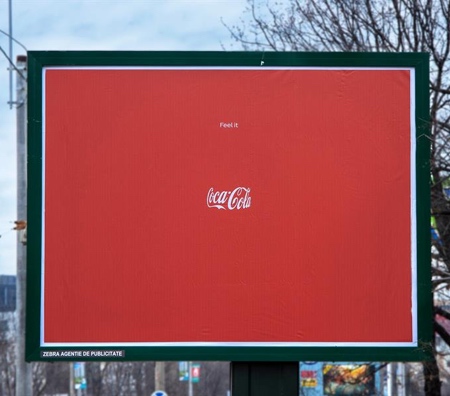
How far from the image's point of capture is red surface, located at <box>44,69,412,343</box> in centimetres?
1015

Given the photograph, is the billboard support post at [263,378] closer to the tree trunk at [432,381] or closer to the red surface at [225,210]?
the red surface at [225,210]

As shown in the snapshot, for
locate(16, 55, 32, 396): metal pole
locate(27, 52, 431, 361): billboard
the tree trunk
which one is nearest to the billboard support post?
locate(27, 52, 431, 361): billboard

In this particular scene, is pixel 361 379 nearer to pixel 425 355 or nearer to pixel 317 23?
pixel 317 23

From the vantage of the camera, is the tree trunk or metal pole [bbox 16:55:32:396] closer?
metal pole [bbox 16:55:32:396]

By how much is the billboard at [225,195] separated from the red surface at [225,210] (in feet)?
0.04

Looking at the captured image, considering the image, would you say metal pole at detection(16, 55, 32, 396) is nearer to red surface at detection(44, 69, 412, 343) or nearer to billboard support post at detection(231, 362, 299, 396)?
red surface at detection(44, 69, 412, 343)

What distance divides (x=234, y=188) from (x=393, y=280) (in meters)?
1.46

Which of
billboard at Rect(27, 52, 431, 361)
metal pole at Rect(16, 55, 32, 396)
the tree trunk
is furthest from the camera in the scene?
the tree trunk

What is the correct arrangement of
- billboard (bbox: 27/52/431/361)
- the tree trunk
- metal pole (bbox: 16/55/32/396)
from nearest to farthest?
billboard (bbox: 27/52/431/361) → metal pole (bbox: 16/55/32/396) → the tree trunk

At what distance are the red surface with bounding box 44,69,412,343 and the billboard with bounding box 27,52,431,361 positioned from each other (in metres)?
0.01

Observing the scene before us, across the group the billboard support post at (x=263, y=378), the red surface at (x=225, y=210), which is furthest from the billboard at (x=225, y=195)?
the billboard support post at (x=263, y=378)

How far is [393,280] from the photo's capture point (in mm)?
10203

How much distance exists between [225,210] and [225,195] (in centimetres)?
12

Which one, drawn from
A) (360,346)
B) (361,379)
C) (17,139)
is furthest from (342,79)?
(361,379)
